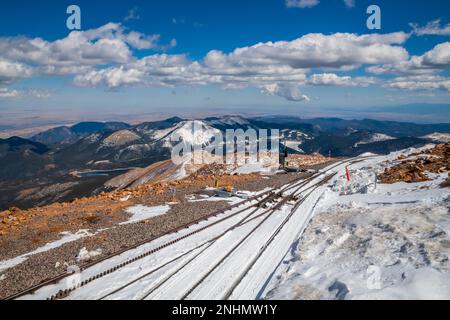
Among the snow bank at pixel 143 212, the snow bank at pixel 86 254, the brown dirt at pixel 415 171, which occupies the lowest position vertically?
the snow bank at pixel 143 212

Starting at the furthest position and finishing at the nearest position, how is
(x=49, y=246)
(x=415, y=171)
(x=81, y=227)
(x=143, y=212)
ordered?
(x=415, y=171), (x=143, y=212), (x=81, y=227), (x=49, y=246)

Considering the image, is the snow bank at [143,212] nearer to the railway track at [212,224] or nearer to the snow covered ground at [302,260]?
the railway track at [212,224]

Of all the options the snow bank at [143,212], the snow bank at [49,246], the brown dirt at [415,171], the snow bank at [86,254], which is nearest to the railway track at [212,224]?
the snow bank at [86,254]

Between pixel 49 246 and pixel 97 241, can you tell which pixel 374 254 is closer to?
pixel 97 241

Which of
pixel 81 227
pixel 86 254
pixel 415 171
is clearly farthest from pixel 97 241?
pixel 415 171
